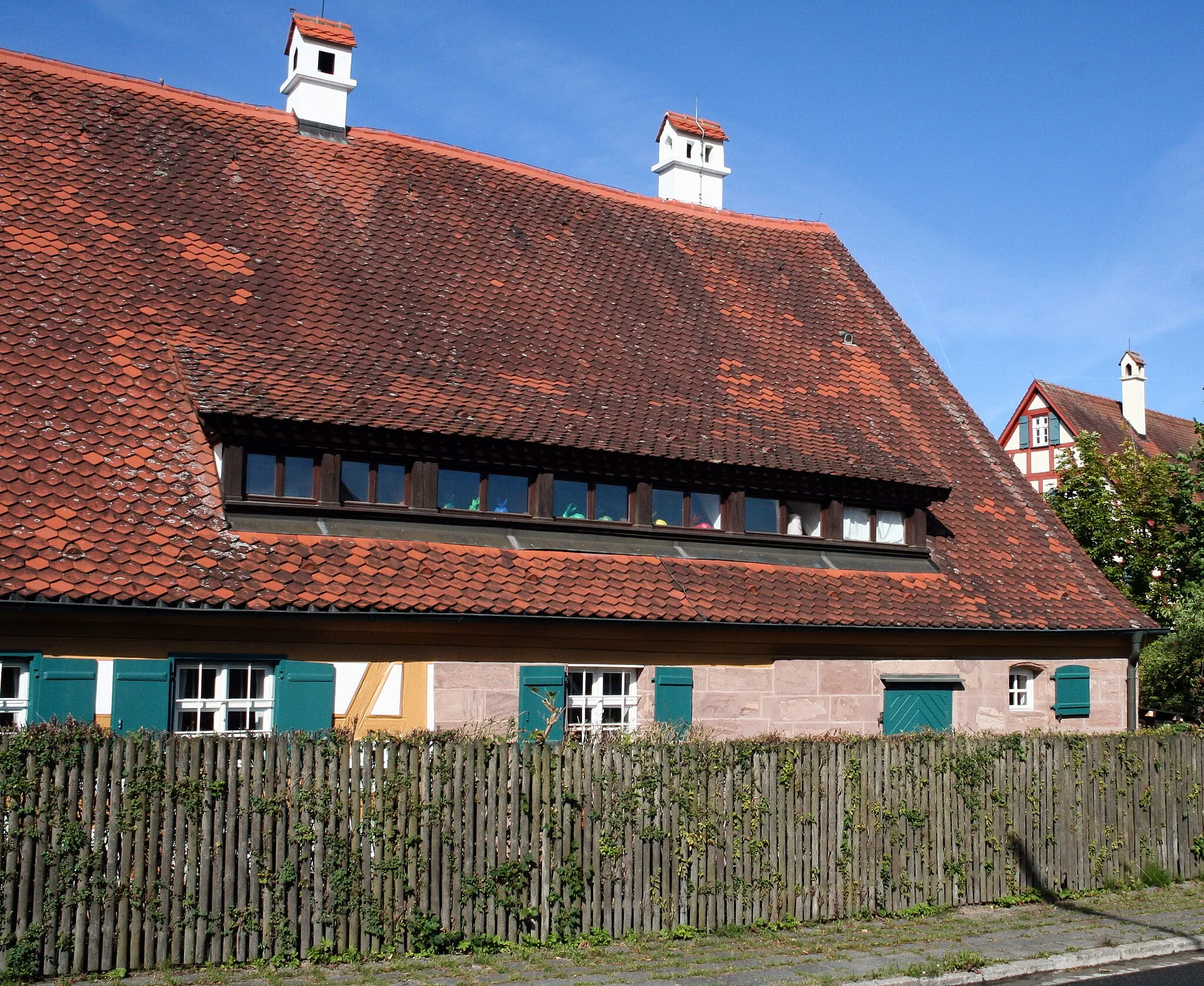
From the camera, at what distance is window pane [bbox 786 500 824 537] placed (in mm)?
16297

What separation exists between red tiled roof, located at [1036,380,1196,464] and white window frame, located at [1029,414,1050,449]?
122 cm

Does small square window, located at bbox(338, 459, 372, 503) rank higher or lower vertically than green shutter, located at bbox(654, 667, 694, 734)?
higher

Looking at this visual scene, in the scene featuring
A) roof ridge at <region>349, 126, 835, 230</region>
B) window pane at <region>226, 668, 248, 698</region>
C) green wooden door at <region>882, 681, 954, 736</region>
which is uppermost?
roof ridge at <region>349, 126, 835, 230</region>

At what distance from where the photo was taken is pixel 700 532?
1545cm

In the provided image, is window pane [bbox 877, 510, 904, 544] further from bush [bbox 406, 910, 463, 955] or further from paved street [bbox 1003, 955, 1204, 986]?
bush [bbox 406, 910, 463, 955]

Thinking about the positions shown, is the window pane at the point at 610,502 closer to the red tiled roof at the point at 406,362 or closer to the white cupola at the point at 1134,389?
the red tiled roof at the point at 406,362

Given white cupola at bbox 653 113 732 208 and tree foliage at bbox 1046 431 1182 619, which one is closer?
white cupola at bbox 653 113 732 208

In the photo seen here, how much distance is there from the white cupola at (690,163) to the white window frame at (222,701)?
14.3 metres

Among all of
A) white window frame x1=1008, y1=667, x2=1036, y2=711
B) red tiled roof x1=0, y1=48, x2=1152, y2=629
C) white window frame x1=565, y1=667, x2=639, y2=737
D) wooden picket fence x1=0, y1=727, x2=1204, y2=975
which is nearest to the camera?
wooden picket fence x1=0, y1=727, x2=1204, y2=975

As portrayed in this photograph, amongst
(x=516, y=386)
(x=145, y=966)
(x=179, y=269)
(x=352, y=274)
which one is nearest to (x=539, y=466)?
(x=516, y=386)

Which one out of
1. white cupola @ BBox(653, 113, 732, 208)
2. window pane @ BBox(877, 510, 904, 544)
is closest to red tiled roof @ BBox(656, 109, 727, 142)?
white cupola @ BBox(653, 113, 732, 208)

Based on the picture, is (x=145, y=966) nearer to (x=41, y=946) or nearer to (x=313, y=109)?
(x=41, y=946)

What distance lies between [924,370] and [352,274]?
973 centimetres

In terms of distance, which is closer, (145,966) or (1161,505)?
(145,966)
